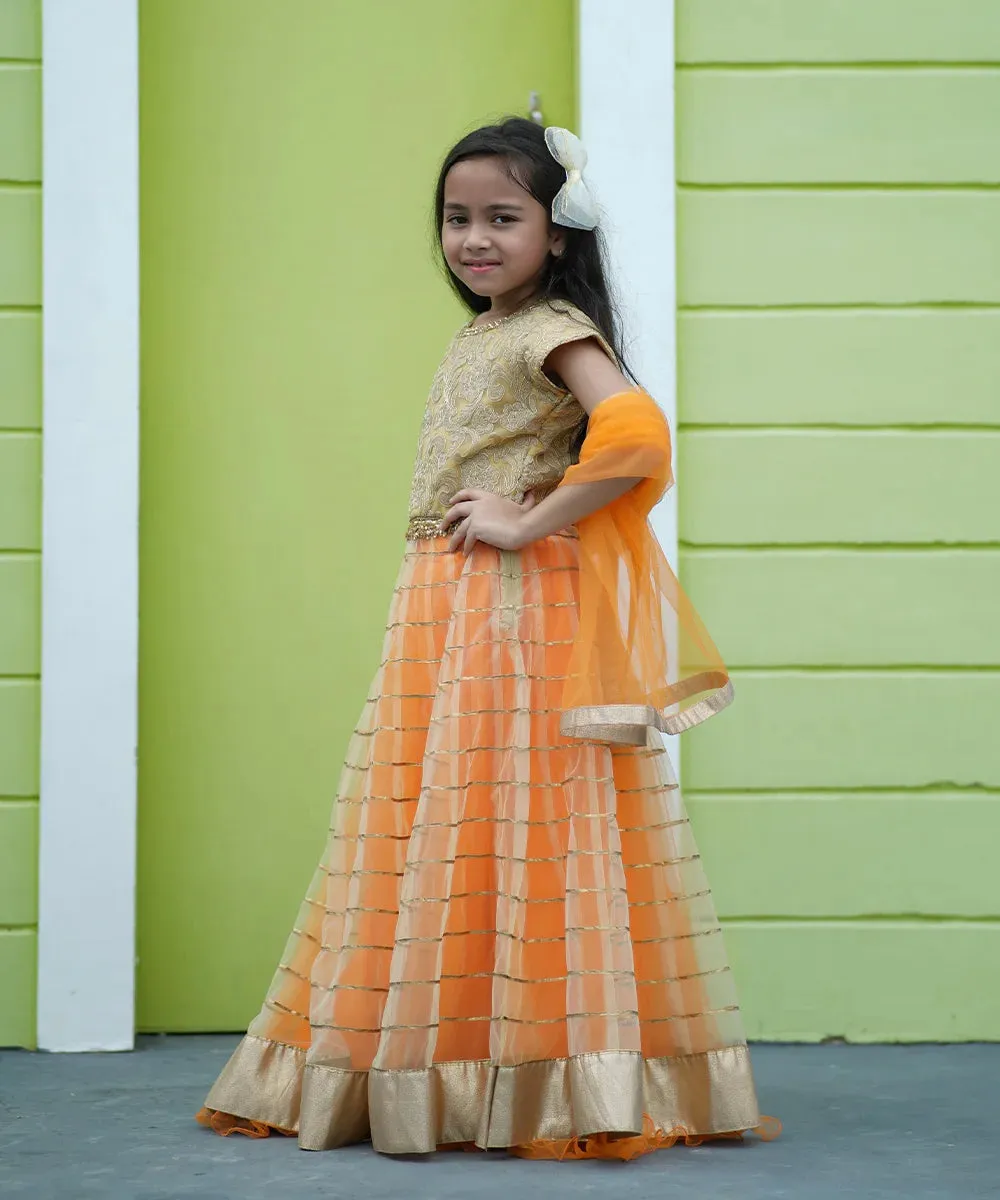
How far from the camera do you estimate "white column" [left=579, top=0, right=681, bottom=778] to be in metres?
2.97

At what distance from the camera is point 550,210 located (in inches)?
89.0

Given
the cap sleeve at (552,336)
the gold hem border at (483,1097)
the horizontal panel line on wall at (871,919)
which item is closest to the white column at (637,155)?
the horizontal panel line on wall at (871,919)

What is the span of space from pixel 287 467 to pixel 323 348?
10.5 inches

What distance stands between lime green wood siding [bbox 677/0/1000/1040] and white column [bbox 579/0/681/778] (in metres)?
0.06

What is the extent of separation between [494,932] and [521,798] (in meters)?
0.21

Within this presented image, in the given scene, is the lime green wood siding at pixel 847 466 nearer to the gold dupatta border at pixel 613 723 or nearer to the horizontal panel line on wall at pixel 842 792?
the horizontal panel line on wall at pixel 842 792

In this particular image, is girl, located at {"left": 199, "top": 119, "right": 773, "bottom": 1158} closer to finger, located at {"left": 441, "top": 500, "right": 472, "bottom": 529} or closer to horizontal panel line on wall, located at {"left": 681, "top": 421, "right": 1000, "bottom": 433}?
finger, located at {"left": 441, "top": 500, "right": 472, "bottom": 529}

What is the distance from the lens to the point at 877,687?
3006 millimetres

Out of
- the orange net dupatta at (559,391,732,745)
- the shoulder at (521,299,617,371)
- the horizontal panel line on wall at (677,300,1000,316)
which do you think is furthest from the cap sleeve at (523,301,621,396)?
the horizontal panel line on wall at (677,300,1000,316)

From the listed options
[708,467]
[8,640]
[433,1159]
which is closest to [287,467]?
[8,640]

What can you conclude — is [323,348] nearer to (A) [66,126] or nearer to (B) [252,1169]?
(A) [66,126]

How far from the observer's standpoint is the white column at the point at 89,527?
115 inches

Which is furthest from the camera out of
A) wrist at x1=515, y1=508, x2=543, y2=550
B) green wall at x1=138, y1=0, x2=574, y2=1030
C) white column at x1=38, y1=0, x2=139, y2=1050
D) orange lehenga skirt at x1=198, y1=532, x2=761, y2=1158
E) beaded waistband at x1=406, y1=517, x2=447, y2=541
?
green wall at x1=138, y1=0, x2=574, y2=1030

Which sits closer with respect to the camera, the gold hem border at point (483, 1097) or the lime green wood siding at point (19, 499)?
the gold hem border at point (483, 1097)
